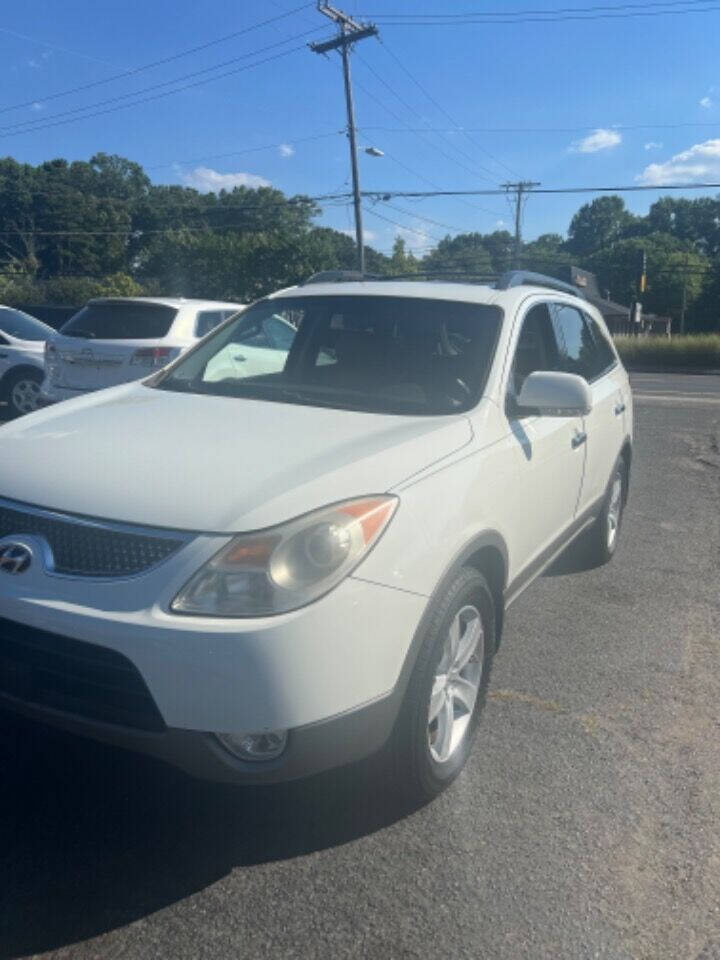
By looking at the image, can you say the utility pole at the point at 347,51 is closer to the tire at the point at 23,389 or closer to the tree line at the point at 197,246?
the tire at the point at 23,389

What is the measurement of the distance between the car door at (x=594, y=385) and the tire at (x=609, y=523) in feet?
0.62

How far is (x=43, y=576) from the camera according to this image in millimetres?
2445

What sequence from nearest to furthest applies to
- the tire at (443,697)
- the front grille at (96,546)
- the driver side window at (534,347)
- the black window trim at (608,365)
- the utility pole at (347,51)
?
the front grille at (96,546) → the tire at (443,697) → the driver side window at (534,347) → the black window trim at (608,365) → the utility pole at (347,51)

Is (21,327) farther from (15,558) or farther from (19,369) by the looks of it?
(15,558)

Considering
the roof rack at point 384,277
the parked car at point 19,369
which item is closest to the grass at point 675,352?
the parked car at point 19,369

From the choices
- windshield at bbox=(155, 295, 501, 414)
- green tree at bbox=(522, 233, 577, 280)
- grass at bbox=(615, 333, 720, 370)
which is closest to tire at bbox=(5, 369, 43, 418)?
windshield at bbox=(155, 295, 501, 414)

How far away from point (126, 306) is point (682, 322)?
7741cm

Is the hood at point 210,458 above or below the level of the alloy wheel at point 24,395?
above

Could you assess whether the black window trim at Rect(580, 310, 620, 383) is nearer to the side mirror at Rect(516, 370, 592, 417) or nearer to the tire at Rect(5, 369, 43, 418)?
the side mirror at Rect(516, 370, 592, 417)

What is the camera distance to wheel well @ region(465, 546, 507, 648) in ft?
10.2

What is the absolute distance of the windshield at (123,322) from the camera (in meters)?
9.36

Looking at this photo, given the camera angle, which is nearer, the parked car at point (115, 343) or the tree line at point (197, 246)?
the parked car at point (115, 343)

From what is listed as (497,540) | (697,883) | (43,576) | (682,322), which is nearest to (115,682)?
(43,576)

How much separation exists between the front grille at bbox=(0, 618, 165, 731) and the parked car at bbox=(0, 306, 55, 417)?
9741mm
